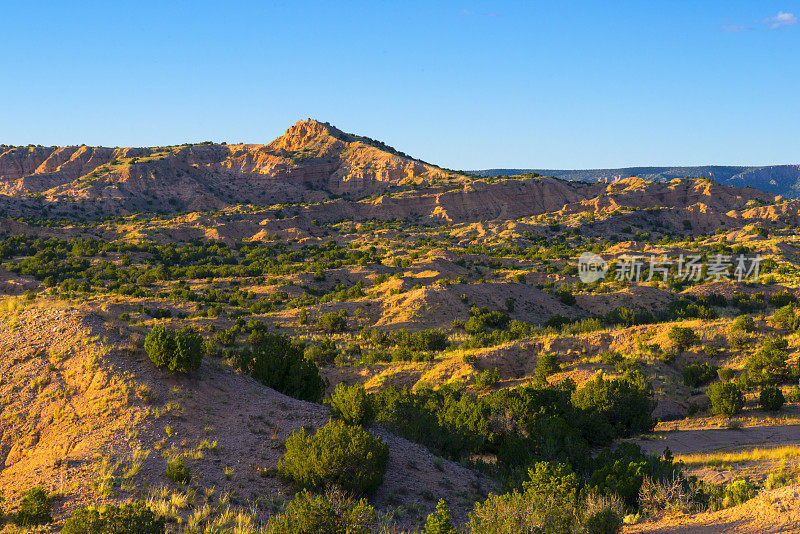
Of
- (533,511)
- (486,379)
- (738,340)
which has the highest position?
(533,511)

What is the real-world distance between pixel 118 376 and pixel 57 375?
54.3 inches

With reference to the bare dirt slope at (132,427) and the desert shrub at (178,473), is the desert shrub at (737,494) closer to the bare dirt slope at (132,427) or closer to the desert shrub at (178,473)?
the bare dirt slope at (132,427)

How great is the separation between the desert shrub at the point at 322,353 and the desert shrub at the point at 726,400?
16241 mm

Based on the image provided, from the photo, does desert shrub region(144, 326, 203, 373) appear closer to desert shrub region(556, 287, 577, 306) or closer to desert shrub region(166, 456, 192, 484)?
desert shrub region(166, 456, 192, 484)

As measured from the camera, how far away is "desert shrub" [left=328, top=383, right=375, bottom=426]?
1188 centimetres

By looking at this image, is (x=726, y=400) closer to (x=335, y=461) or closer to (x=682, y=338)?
(x=682, y=338)

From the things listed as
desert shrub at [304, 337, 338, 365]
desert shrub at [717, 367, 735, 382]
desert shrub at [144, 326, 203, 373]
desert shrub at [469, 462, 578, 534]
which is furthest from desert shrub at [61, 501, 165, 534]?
desert shrub at [717, 367, 735, 382]

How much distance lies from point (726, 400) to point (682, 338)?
6509 millimetres

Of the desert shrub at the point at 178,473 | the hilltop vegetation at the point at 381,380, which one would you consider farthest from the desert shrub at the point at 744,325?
the desert shrub at the point at 178,473

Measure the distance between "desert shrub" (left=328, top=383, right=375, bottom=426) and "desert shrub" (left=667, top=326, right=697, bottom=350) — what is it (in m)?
17.9

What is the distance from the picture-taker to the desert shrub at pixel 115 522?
22.6 feet

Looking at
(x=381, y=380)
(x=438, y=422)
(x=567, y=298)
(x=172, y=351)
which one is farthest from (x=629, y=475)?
(x=567, y=298)

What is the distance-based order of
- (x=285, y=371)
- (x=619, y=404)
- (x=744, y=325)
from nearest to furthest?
(x=285, y=371), (x=619, y=404), (x=744, y=325)

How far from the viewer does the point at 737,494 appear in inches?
366
